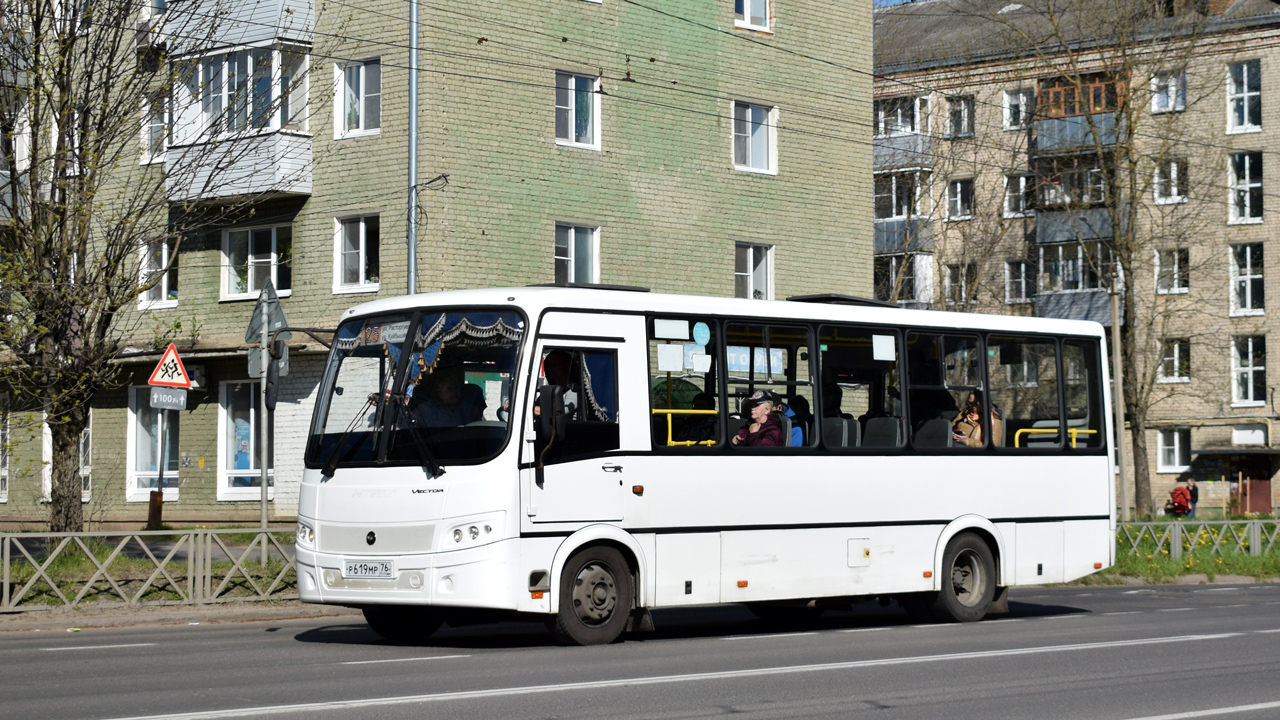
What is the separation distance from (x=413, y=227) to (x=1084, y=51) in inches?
947

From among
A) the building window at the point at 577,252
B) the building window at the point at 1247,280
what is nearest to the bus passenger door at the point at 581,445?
the building window at the point at 577,252

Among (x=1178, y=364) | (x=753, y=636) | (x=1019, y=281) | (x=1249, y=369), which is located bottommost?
(x=753, y=636)

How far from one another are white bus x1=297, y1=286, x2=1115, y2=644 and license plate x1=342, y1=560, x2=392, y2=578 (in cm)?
2

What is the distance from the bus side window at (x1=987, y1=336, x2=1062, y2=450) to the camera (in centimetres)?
1736

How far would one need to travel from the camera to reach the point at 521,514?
1334 cm

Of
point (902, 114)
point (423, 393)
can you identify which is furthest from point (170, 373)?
point (902, 114)

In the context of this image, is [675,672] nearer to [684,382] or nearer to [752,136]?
[684,382]

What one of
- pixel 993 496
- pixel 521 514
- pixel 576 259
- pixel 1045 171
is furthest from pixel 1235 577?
pixel 1045 171

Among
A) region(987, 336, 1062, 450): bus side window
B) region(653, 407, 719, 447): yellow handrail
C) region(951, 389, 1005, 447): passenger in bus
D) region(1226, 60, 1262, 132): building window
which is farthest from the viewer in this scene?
region(1226, 60, 1262, 132): building window

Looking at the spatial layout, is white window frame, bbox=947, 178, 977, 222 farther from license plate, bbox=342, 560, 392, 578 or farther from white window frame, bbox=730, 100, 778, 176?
license plate, bbox=342, 560, 392, 578

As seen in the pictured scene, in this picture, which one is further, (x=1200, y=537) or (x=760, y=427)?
(x=1200, y=537)

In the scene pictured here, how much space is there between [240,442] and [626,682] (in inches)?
954

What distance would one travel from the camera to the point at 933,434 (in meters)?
16.7

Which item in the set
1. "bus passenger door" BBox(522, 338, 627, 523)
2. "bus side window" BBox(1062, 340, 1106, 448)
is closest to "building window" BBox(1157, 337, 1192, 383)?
"bus side window" BBox(1062, 340, 1106, 448)
